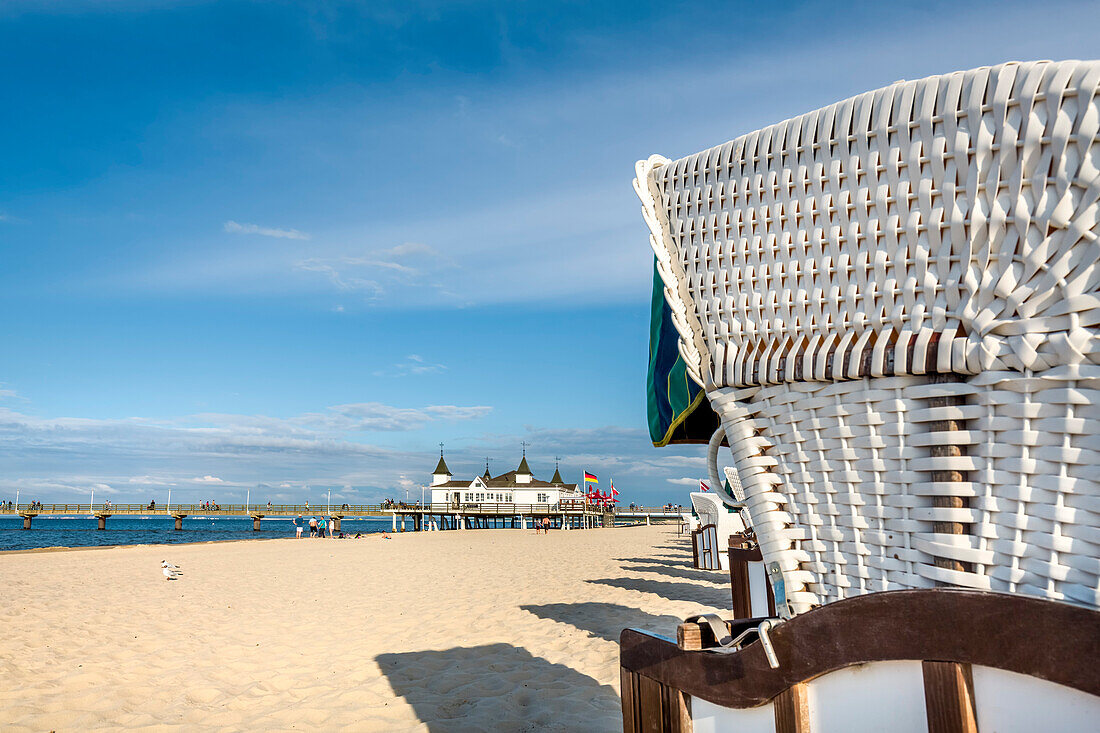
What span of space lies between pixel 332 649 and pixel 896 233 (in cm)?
586

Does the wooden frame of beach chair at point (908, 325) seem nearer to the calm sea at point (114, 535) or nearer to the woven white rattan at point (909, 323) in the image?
the woven white rattan at point (909, 323)

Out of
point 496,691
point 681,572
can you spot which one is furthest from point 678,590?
point 496,691

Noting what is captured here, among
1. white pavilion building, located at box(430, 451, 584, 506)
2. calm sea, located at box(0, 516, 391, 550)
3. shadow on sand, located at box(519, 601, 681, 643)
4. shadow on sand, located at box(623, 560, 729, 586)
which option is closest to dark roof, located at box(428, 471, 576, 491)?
white pavilion building, located at box(430, 451, 584, 506)

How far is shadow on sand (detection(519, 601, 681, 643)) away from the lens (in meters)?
6.56

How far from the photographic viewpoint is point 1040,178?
4.12 ft

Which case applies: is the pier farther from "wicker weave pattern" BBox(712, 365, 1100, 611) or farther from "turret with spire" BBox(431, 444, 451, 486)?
"wicker weave pattern" BBox(712, 365, 1100, 611)

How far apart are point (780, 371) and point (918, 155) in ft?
1.83

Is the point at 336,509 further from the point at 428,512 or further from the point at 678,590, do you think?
the point at 678,590

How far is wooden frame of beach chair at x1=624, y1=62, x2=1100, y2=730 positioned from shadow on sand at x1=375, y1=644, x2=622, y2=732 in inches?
105

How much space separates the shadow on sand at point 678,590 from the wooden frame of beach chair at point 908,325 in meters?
6.94

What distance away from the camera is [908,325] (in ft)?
4.85

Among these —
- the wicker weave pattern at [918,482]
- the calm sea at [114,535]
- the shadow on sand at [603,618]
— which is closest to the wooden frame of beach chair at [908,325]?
the wicker weave pattern at [918,482]

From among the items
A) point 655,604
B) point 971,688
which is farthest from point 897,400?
point 655,604

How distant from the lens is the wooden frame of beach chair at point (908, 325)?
1.25m
